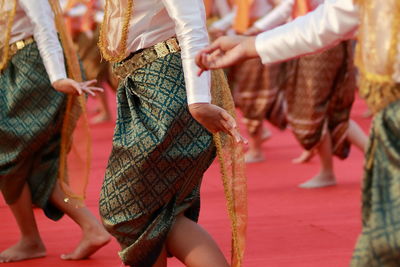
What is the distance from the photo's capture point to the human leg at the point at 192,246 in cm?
324

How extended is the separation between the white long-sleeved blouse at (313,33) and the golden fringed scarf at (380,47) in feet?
0.13

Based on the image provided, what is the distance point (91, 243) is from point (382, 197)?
2.42 m

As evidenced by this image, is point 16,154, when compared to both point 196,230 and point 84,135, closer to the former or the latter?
point 84,135

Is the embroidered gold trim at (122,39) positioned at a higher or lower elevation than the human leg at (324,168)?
higher

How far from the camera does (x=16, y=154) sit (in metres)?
4.52

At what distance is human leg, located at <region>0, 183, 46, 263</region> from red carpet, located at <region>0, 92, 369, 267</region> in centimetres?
6

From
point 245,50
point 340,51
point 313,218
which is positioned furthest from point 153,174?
point 340,51

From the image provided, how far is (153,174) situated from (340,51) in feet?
10.2

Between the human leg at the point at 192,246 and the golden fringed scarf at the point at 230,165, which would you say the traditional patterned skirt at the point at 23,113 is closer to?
the golden fringed scarf at the point at 230,165

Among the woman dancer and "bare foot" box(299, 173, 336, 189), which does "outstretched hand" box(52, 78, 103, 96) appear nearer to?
the woman dancer

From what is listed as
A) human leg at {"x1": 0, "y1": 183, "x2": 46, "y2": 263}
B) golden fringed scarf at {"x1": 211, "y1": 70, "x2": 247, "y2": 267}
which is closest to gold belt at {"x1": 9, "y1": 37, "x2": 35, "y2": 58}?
human leg at {"x1": 0, "y1": 183, "x2": 46, "y2": 263}

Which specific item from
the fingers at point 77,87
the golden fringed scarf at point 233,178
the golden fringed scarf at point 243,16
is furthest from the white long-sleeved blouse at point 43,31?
the golden fringed scarf at point 243,16

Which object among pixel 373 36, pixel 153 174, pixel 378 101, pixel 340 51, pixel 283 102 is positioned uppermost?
pixel 373 36

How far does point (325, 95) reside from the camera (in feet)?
20.5
